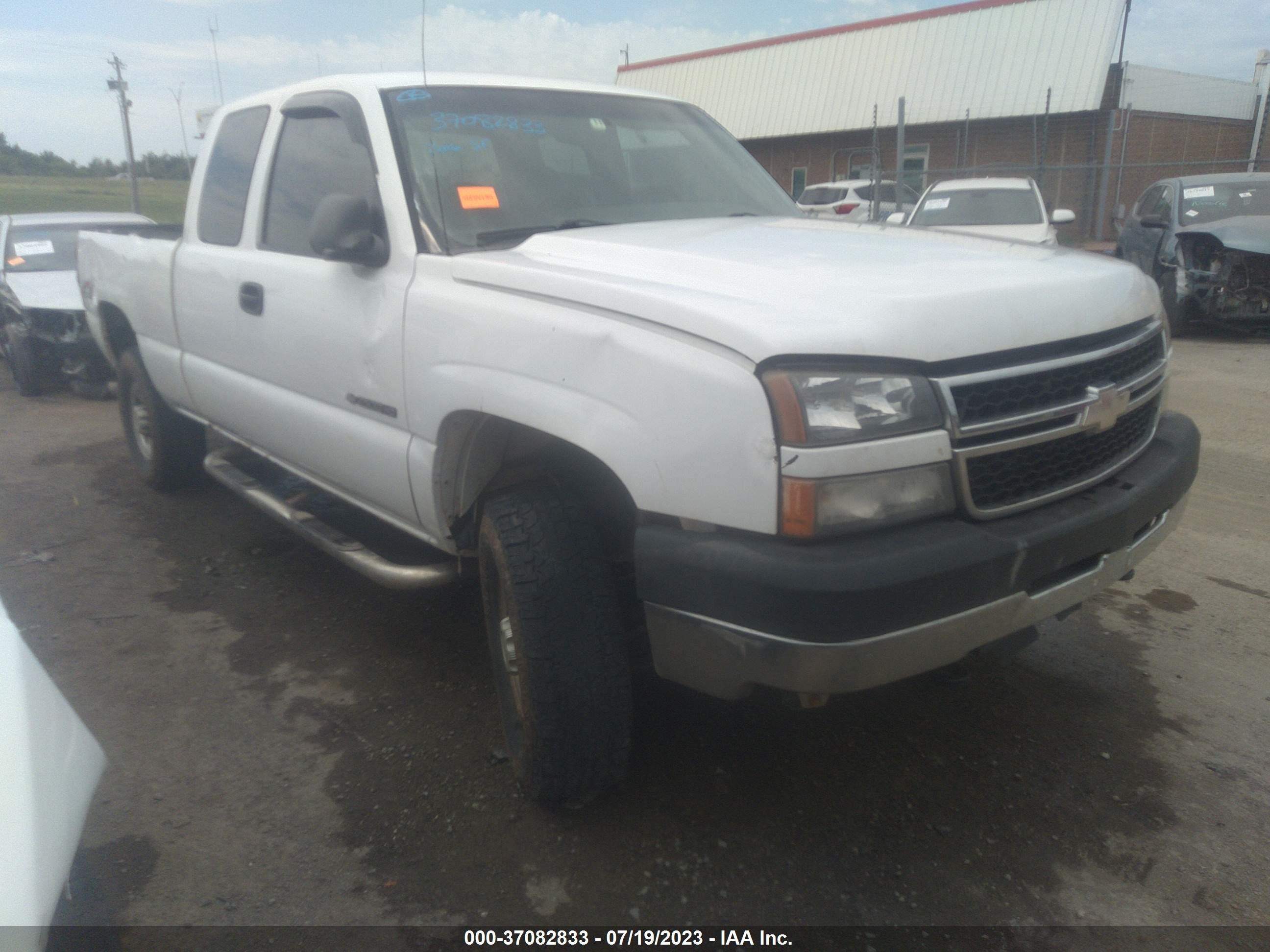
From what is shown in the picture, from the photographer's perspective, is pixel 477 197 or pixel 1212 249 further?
pixel 1212 249

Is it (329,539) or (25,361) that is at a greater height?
(329,539)

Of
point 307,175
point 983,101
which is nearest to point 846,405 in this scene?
point 307,175

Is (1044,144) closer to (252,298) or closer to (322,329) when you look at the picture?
(252,298)

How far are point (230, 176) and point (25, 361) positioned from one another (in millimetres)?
5914

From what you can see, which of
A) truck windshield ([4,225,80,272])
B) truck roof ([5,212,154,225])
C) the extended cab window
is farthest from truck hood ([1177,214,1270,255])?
truck windshield ([4,225,80,272])

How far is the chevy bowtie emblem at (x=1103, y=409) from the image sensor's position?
2.18 metres

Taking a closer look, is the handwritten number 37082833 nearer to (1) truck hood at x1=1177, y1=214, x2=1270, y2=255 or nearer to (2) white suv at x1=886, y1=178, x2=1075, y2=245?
(1) truck hood at x1=1177, y1=214, x2=1270, y2=255

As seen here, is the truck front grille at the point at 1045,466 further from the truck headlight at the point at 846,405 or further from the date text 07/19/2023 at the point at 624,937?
the date text 07/19/2023 at the point at 624,937

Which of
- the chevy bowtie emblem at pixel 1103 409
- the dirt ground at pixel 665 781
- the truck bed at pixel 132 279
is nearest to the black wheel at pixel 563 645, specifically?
the dirt ground at pixel 665 781

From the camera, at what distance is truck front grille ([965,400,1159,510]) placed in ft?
6.66

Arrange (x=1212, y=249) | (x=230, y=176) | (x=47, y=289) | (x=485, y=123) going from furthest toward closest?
(x=1212, y=249) → (x=47, y=289) → (x=230, y=176) → (x=485, y=123)

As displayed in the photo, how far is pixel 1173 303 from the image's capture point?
9477mm

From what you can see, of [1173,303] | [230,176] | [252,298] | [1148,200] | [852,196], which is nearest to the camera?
[252,298]

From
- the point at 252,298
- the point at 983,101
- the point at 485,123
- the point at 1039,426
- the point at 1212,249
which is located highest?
the point at 983,101
